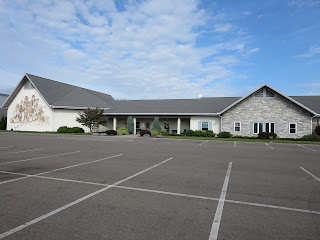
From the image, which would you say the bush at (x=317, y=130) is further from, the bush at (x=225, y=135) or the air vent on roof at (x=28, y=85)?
the air vent on roof at (x=28, y=85)

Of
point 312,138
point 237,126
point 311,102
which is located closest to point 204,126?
point 237,126

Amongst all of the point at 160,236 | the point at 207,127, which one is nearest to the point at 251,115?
the point at 207,127

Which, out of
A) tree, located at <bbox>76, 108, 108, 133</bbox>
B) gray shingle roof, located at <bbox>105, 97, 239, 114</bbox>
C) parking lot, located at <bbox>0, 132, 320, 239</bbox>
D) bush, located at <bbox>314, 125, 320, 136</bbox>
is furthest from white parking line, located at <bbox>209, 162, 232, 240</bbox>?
tree, located at <bbox>76, 108, 108, 133</bbox>

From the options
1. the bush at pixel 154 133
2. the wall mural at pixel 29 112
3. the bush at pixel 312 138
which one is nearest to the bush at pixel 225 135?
the bush at pixel 312 138

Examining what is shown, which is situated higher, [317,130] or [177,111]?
[177,111]

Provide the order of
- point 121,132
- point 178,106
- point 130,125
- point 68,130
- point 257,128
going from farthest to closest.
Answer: point 178,106, point 130,125, point 68,130, point 121,132, point 257,128

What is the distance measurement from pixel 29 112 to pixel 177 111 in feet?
80.2

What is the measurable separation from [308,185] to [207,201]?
137 inches

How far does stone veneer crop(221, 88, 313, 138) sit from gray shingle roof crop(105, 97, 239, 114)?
108 inches

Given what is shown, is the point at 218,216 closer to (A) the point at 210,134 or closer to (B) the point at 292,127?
(A) the point at 210,134

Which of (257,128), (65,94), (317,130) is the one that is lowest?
(317,130)

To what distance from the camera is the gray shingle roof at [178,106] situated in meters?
30.8

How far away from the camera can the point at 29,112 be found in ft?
115

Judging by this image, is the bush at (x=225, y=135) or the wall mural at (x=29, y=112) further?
the wall mural at (x=29, y=112)
